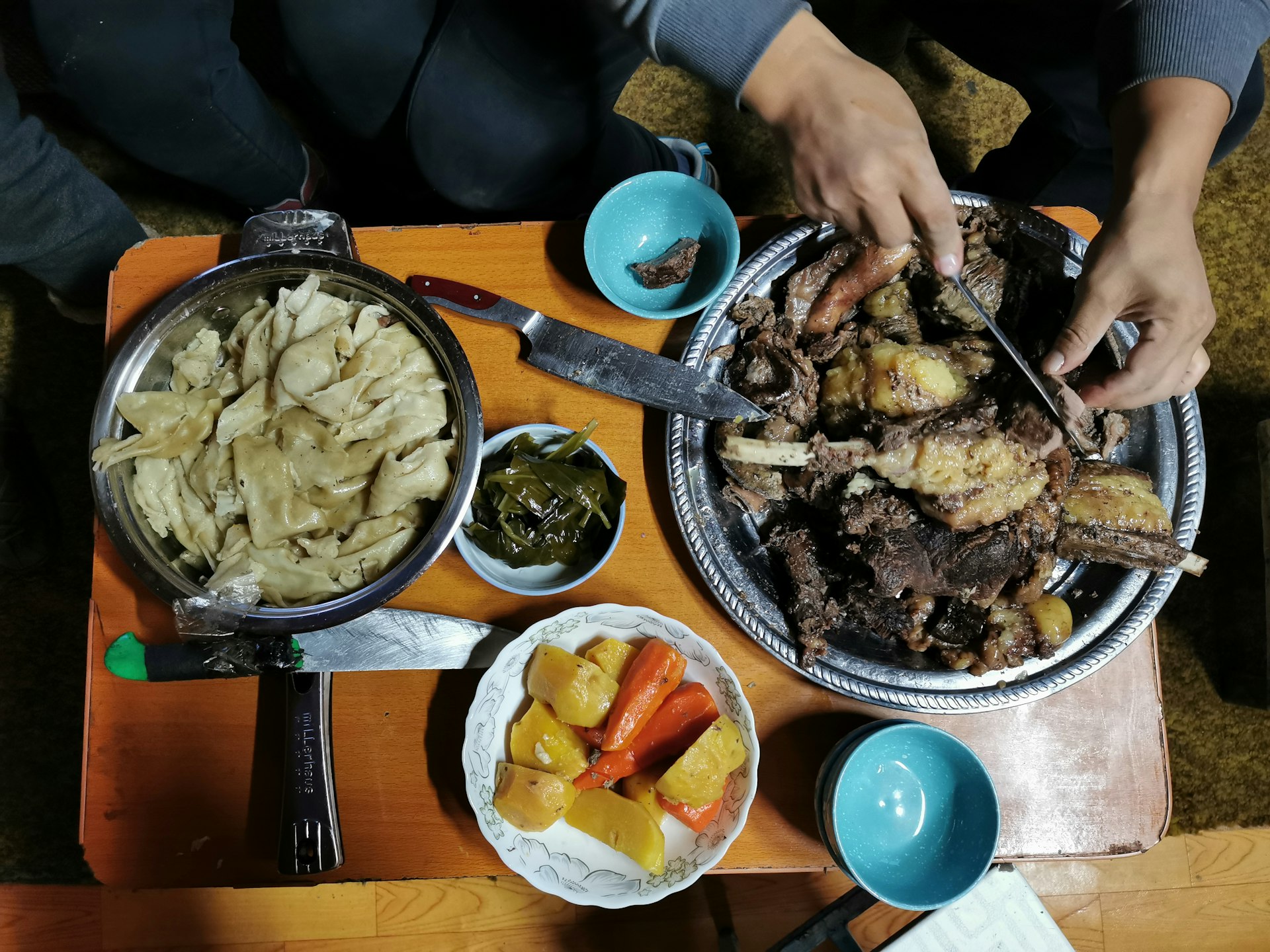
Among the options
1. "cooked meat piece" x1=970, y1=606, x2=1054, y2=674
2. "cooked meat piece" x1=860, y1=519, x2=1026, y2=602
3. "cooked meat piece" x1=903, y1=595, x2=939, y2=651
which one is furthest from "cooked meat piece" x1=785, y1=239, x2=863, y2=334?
"cooked meat piece" x1=970, y1=606, x2=1054, y2=674

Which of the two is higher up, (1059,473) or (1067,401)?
(1067,401)

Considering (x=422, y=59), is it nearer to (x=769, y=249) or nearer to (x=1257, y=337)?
(x=769, y=249)

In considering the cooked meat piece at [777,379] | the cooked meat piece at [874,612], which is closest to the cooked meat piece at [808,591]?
the cooked meat piece at [874,612]

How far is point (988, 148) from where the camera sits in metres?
3.07

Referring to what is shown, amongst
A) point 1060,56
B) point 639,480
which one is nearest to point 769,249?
point 639,480

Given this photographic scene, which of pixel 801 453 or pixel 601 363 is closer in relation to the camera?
pixel 801 453

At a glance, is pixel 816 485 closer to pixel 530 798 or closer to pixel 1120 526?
pixel 1120 526

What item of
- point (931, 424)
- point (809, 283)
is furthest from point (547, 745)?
point (809, 283)

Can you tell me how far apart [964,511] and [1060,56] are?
138 cm

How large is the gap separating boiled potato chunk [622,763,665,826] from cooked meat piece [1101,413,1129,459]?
1148 millimetres

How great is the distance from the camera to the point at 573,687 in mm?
1407

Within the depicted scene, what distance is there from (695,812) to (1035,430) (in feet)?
3.30

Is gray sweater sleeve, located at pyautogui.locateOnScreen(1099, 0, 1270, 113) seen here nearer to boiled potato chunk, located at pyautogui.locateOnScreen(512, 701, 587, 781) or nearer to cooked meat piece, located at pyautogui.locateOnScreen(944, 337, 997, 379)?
cooked meat piece, located at pyautogui.locateOnScreen(944, 337, 997, 379)

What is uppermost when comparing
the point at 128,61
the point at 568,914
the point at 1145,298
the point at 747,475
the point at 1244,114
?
the point at 1244,114
